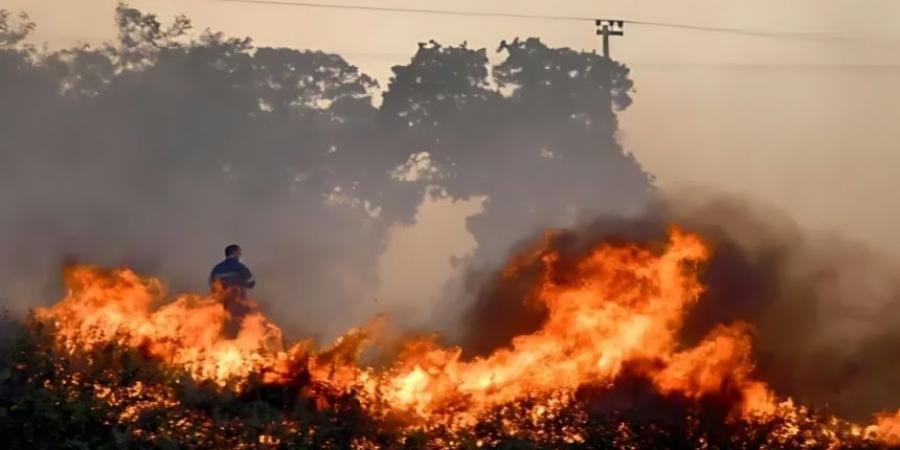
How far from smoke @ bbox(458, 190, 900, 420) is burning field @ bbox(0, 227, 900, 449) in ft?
1.51

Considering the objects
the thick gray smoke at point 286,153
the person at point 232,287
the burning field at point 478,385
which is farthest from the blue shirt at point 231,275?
the thick gray smoke at point 286,153

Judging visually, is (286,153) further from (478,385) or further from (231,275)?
(478,385)

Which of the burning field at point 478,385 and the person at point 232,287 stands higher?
the person at point 232,287

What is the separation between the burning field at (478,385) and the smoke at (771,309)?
0.46m

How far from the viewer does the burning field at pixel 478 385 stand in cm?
1845

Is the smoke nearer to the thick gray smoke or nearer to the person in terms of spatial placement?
the person

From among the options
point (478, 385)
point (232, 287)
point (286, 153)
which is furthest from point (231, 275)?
point (286, 153)

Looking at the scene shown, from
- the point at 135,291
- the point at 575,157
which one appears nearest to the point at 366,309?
the point at 575,157

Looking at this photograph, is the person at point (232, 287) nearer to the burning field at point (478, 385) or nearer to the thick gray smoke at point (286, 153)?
the burning field at point (478, 385)

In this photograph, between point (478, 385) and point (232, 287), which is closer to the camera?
point (478, 385)

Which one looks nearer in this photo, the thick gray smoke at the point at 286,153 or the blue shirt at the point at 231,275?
the blue shirt at the point at 231,275

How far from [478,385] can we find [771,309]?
5.46 m

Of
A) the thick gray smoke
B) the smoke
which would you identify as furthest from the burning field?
the thick gray smoke

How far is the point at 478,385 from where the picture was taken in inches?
784
